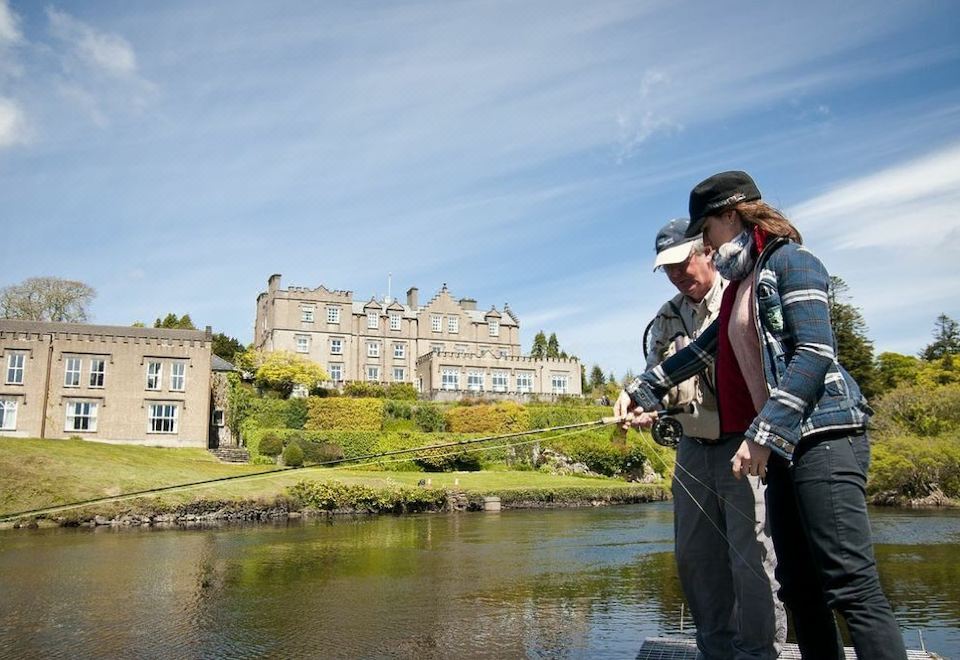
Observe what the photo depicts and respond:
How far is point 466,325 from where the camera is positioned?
214 feet

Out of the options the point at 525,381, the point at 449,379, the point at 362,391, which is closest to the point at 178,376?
the point at 362,391

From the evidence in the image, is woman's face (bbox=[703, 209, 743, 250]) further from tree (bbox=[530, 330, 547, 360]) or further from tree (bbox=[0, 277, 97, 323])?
tree (bbox=[530, 330, 547, 360])

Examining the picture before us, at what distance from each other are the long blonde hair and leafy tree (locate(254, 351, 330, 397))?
159 ft

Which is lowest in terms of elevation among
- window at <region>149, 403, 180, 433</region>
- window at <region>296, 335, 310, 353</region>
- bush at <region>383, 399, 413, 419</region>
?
window at <region>149, 403, 180, 433</region>

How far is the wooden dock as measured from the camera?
511cm

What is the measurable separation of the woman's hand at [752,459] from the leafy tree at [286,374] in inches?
1919

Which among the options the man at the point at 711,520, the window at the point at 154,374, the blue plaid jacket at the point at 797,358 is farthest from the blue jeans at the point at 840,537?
the window at the point at 154,374

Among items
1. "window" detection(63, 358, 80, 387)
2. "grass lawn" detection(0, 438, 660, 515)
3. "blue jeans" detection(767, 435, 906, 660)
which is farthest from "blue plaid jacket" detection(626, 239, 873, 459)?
"window" detection(63, 358, 80, 387)

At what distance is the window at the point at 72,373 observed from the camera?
129 feet

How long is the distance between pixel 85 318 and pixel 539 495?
48.3 metres

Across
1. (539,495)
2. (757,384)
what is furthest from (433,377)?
(757,384)

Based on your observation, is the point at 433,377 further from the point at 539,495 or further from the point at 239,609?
the point at 239,609

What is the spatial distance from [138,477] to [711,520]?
26222 millimetres

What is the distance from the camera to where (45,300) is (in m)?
60.7
